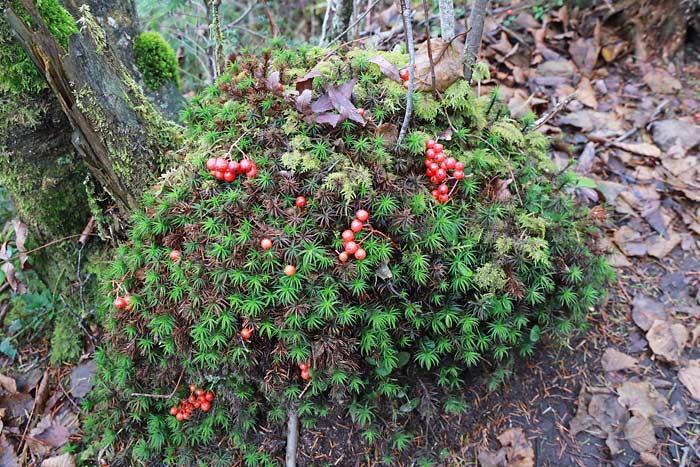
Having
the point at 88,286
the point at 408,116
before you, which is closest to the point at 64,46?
the point at 88,286

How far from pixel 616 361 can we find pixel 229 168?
2821 millimetres

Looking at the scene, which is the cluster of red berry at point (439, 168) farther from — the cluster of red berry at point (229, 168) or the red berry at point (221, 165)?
the red berry at point (221, 165)

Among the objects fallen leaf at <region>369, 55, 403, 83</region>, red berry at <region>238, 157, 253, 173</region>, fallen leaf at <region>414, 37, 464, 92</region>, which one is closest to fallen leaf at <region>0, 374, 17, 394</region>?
red berry at <region>238, 157, 253, 173</region>

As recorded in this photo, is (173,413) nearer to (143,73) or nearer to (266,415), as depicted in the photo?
(266,415)

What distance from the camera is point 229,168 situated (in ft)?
8.30

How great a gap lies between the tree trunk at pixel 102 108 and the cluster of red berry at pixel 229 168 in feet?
2.42

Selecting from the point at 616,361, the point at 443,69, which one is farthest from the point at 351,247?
the point at 616,361

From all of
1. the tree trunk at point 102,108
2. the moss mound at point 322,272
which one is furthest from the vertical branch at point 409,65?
the tree trunk at point 102,108

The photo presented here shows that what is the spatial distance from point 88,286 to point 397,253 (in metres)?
2.41

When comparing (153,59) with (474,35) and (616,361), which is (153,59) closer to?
(474,35)

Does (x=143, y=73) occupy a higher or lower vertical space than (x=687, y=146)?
higher

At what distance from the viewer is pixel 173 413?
2.78m

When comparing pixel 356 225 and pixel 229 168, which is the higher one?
pixel 229 168

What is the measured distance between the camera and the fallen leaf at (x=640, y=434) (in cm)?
285
